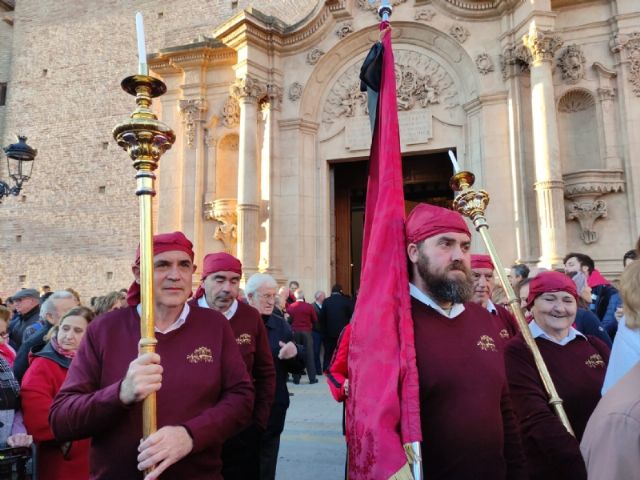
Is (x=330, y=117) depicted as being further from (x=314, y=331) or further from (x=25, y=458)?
(x=25, y=458)

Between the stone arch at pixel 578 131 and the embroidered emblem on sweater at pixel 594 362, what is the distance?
9.02 metres

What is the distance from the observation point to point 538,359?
8.87ft

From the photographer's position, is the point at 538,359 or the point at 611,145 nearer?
Answer: the point at 538,359

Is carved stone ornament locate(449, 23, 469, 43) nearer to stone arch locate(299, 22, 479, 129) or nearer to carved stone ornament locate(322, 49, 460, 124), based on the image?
stone arch locate(299, 22, 479, 129)

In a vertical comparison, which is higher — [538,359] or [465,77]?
[465,77]

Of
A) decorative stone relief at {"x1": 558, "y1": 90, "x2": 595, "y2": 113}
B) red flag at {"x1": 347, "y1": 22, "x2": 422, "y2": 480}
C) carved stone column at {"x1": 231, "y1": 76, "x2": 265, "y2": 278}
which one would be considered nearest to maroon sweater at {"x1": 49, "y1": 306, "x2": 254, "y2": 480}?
red flag at {"x1": 347, "y1": 22, "x2": 422, "y2": 480}

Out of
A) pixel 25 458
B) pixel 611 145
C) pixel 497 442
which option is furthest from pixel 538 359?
pixel 611 145

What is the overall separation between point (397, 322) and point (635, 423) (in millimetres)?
1024

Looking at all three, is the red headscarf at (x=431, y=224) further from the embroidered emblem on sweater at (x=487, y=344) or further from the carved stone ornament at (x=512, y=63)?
the carved stone ornament at (x=512, y=63)

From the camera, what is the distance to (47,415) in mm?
3121

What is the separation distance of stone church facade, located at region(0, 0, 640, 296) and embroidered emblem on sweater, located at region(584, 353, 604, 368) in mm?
7329

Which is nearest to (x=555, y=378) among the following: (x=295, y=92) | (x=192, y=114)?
(x=295, y=92)

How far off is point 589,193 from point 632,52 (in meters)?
2.94

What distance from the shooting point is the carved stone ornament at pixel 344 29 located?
1247 centimetres
